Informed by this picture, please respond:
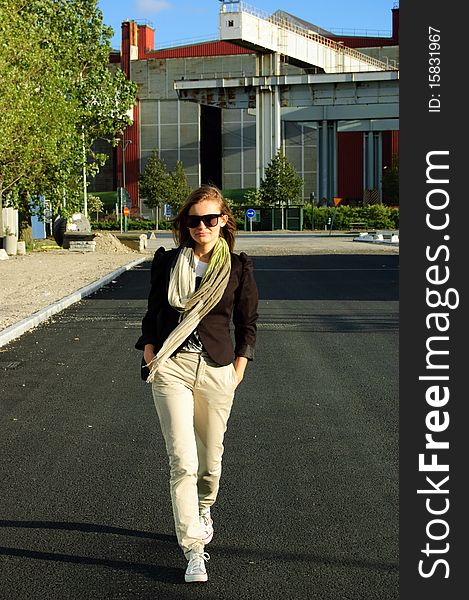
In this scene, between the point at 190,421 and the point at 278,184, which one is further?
the point at 278,184

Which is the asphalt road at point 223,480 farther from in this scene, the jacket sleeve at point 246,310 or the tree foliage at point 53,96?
the tree foliage at point 53,96

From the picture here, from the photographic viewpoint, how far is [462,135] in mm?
4738

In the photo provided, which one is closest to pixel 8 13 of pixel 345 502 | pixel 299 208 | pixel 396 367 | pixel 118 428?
pixel 396 367

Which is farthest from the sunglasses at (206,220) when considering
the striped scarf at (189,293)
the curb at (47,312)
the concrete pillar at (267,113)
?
the concrete pillar at (267,113)

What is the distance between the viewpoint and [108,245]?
154 ft

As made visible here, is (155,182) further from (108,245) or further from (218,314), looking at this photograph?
(218,314)

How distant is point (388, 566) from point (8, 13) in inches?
1381

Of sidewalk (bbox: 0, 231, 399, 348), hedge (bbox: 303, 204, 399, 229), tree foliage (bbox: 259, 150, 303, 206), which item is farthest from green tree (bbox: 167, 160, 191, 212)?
sidewalk (bbox: 0, 231, 399, 348)

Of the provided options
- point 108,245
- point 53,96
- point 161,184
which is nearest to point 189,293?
point 53,96

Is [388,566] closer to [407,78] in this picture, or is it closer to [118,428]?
[407,78]

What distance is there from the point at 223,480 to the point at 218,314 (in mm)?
2040

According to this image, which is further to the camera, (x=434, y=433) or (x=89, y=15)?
(x=89, y=15)

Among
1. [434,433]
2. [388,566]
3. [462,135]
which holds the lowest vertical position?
[388,566]

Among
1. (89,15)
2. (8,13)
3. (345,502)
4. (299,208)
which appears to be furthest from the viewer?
(299,208)
